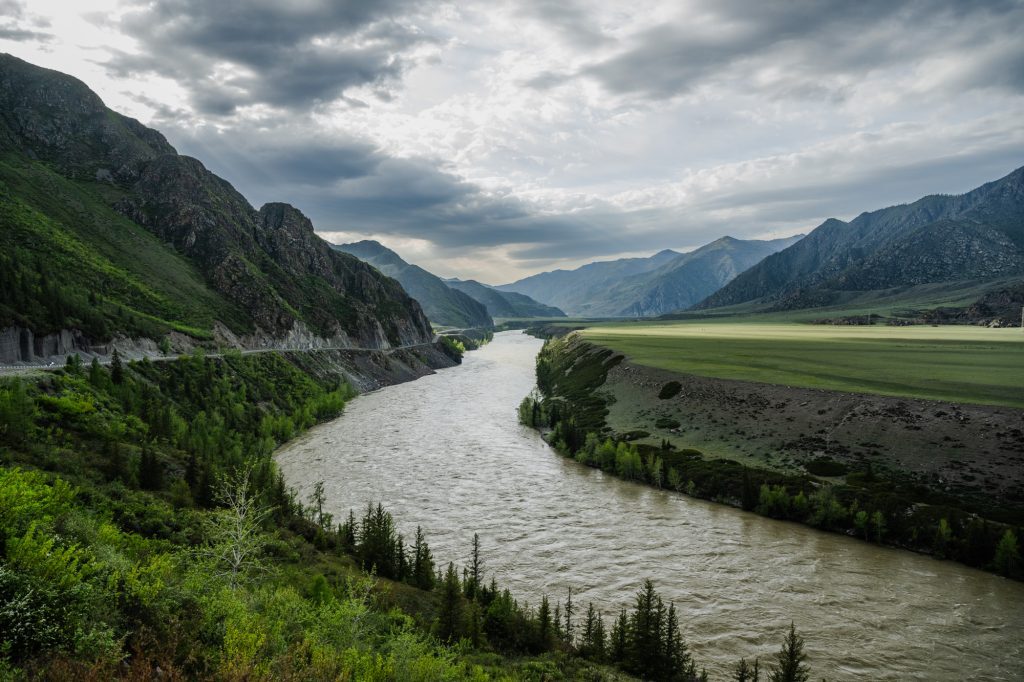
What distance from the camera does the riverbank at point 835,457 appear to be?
143 ft

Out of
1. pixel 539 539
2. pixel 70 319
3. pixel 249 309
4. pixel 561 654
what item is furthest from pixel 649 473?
pixel 249 309

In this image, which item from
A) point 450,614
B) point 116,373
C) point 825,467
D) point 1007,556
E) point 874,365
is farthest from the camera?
point 874,365

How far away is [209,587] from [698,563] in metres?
35.4

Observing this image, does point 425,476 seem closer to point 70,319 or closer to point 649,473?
point 649,473

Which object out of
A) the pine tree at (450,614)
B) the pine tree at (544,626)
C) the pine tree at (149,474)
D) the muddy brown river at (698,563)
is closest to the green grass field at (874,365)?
the muddy brown river at (698,563)

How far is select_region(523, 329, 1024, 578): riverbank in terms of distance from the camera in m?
43.7

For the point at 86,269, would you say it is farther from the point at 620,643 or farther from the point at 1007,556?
the point at 1007,556

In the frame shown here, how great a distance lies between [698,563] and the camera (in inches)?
1604

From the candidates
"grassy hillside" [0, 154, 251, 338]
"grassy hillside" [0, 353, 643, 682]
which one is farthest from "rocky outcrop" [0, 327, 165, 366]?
"grassy hillside" [0, 353, 643, 682]

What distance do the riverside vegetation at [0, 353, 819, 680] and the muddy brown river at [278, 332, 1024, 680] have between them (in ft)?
10.6

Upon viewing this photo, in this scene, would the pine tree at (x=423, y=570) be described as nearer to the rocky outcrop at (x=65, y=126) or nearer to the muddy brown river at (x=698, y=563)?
the muddy brown river at (x=698, y=563)

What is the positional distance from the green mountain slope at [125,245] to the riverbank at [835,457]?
82477mm

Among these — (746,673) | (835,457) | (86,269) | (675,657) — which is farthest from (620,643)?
(86,269)

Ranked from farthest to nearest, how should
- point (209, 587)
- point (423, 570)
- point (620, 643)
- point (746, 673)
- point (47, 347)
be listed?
point (47, 347) < point (423, 570) < point (620, 643) < point (746, 673) < point (209, 587)
